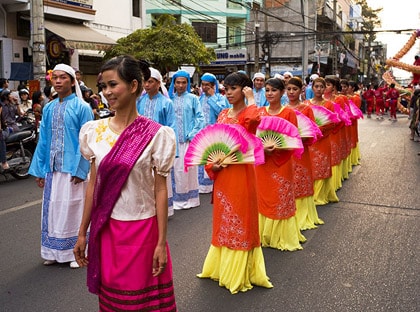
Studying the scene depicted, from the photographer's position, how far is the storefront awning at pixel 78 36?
17.2m

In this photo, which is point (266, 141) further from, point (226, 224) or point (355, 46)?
point (355, 46)

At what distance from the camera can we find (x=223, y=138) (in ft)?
12.8

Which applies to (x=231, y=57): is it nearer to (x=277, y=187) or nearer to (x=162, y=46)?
(x=162, y=46)

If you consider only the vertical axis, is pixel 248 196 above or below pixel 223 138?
below

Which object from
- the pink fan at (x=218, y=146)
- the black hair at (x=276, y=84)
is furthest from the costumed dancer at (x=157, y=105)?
→ the pink fan at (x=218, y=146)

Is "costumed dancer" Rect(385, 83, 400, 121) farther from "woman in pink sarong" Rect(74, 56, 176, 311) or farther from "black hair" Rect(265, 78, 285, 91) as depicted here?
"woman in pink sarong" Rect(74, 56, 176, 311)

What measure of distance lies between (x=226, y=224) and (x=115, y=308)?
5.41 feet

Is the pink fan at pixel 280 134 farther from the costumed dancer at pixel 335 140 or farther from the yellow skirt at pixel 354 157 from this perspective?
the yellow skirt at pixel 354 157

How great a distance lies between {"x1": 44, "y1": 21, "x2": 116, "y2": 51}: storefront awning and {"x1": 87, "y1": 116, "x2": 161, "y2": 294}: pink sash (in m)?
15.6

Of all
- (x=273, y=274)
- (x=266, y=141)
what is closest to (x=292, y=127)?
(x=266, y=141)

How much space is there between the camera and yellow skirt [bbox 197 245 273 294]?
13.2 ft

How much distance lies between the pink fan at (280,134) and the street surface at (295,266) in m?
1.13

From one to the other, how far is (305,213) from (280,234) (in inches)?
37.2

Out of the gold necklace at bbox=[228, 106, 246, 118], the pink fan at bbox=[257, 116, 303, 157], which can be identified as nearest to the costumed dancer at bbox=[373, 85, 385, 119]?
the pink fan at bbox=[257, 116, 303, 157]
